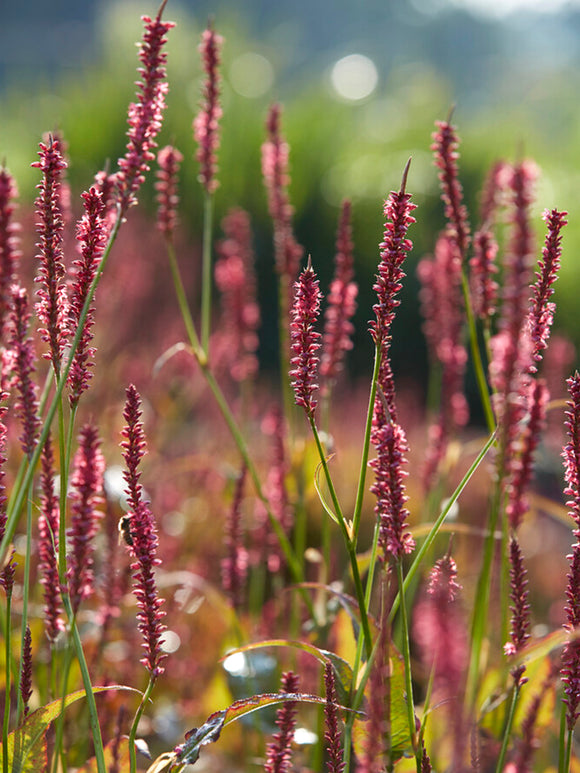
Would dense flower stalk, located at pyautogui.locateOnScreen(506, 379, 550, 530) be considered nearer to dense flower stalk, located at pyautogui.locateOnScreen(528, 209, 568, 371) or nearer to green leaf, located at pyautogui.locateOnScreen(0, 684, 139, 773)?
dense flower stalk, located at pyautogui.locateOnScreen(528, 209, 568, 371)

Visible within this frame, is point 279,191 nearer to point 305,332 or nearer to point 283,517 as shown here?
point 283,517

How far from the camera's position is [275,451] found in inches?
73.9

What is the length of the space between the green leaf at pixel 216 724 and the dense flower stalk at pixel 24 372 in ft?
1.28

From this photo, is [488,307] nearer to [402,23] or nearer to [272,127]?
[272,127]

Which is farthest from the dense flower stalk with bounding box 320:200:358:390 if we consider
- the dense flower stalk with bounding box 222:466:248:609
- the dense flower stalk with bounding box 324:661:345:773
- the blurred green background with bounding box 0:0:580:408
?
the blurred green background with bounding box 0:0:580:408

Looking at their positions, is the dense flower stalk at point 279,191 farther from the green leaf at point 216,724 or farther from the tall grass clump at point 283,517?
the green leaf at point 216,724

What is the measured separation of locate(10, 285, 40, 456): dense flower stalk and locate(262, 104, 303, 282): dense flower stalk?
1.07m

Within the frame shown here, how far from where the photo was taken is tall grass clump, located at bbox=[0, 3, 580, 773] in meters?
→ 0.88

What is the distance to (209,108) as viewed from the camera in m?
1.60

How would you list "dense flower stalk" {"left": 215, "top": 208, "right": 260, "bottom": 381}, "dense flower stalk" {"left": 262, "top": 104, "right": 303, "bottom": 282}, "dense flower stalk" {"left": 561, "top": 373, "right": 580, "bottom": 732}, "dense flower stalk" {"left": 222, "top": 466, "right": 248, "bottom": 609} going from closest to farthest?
"dense flower stalk" {"left": 561, "top": 373, "right": 580, "bottom": 732}
"dense flower stalk" {"left": 222, "top": 466, "right": 248, "bottom": 609}
"dense flower stalk" {"left": 262, "top": 104, "right": 303, "bottom": 282}
"dense flower stalk" {"left": 215, "top": 208, "right": 260, "bottom": 381}

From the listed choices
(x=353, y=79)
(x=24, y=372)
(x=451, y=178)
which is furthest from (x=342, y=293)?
(x=353, y=79)

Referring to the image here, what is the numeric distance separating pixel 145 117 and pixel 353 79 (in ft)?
57.1

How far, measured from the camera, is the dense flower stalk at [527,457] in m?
1.28

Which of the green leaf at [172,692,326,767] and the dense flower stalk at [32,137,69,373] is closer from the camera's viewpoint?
the dense flower stalk at [32,137,69,373]
